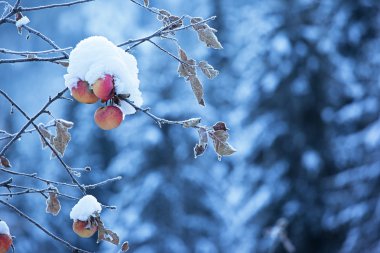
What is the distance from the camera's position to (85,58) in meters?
1.77

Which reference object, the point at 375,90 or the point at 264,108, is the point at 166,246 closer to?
the point at 264,108

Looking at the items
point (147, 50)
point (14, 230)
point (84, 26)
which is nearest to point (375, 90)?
point (147, 50)

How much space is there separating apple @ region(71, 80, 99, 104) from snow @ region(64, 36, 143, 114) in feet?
0.06

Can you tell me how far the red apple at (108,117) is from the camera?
1699mm

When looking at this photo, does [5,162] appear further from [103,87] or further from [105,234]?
[103,87]

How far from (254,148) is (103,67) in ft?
35.1

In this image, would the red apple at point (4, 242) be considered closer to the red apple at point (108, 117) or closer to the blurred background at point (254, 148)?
the red apple at point (108, 117)

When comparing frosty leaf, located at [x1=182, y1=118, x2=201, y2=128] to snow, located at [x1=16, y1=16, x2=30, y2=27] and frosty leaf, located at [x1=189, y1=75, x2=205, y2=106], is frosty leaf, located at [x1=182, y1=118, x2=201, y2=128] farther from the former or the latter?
snow, located at [x1=16, y1=16, x2=30, y2=27]

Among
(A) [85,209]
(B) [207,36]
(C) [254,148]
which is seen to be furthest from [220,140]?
(C) [254,148]

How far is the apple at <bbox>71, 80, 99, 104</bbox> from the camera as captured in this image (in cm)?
170

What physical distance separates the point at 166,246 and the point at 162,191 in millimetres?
1110

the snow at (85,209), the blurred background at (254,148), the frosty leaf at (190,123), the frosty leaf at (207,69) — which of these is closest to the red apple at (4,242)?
the snow at (85,209)

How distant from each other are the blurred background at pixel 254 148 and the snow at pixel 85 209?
852cm

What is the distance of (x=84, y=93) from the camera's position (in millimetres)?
1707
